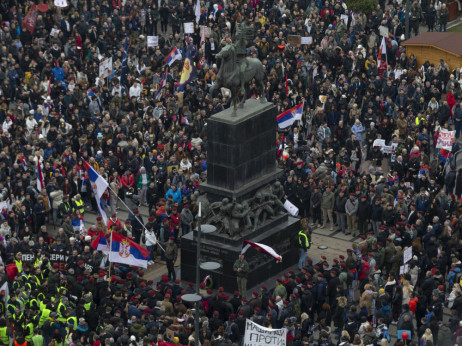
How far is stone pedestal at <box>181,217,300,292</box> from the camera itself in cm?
4591

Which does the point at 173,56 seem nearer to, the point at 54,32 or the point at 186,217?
the point at 54,32

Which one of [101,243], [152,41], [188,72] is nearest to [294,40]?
[152,41]

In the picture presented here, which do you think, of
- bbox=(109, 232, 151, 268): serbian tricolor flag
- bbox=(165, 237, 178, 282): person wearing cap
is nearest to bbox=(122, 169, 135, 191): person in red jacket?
bbox=(165, 237, 178, 282): person wearing cap

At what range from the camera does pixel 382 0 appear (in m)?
74.1

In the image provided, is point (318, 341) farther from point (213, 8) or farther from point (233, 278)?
point (213, 8)

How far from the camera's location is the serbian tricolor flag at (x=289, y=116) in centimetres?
5394

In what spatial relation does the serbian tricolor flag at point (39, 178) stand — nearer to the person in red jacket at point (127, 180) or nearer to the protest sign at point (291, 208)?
the person in red jacket at point (127, 180)

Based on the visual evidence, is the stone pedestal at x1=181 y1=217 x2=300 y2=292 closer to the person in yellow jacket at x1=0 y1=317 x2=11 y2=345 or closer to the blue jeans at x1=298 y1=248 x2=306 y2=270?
the blue jeans at x1=298 y1=248 x2=306 y2=270

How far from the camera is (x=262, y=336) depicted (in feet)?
128

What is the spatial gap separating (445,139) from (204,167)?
936 cm

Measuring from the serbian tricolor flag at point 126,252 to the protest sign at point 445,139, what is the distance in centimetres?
1430

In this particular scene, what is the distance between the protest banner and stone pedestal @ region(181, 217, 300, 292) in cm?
660

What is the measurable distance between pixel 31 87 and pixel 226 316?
20433mm

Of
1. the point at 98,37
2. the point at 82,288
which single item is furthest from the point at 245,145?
the point at 98,37
